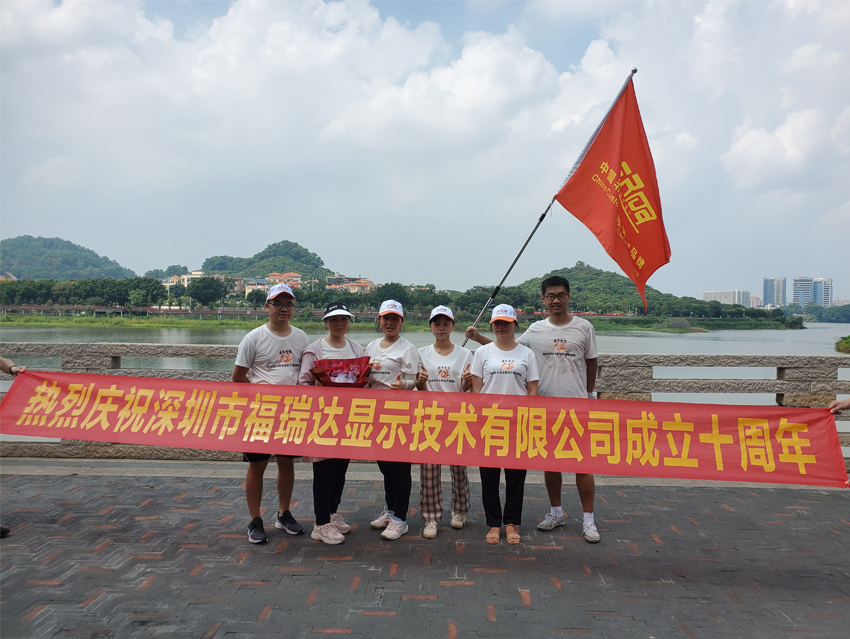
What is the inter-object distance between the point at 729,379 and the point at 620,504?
7.06 feet

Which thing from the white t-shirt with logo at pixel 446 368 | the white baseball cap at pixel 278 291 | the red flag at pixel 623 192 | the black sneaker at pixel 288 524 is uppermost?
the red flag at pixel 623 192

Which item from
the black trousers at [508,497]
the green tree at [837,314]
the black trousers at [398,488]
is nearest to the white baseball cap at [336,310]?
the black trousers at [398,488]

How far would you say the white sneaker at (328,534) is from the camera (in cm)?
355

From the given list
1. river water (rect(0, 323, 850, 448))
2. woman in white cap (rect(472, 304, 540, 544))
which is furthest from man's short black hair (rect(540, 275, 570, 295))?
river water (rect(0, 323, 850, 448))

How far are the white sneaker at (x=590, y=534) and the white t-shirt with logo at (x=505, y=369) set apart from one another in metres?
1.10

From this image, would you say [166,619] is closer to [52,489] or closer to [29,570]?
[29,570]

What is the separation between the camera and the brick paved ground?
2.62 metres

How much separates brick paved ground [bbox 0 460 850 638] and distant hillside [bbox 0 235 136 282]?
45.2 meters

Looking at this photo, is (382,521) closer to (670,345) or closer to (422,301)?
(670,345)

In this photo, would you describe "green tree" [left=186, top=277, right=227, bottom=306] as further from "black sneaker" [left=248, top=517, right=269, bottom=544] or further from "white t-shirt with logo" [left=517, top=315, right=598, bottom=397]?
"white t-shirt with logo" [left=517, top=315, right=598, bottom=397]

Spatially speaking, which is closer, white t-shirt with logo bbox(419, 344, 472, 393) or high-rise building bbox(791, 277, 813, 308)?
white t-shirt with logo bbox(419, 344, 472, 393)

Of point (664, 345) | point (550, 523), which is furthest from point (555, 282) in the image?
point (664, 345)

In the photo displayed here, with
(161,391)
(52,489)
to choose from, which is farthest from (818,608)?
(52,489)

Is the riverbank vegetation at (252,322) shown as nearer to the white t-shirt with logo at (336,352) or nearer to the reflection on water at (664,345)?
the reflection on water at (664,345)
